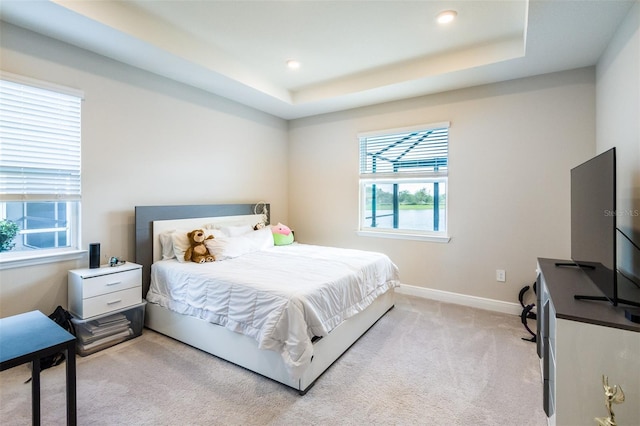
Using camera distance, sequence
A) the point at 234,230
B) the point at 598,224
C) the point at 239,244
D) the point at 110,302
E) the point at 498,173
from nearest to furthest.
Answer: the point at 598,224, the point at 110,302, the point at 239,244, the point at 498,173, the point at 234,230

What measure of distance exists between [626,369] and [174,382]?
2.48 metres

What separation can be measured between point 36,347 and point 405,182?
12.4ft

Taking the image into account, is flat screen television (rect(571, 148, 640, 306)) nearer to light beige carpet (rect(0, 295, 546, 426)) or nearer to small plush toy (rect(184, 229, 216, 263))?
light beige carpet (rect(0, 295, 546, 426))

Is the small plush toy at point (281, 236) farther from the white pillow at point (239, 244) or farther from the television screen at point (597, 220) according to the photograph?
the television screen at point (597, 220)

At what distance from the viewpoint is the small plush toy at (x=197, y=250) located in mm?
2938

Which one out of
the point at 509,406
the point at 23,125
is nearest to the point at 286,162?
the point at 23,125

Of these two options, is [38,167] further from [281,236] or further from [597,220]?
[597,220]

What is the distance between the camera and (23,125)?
2381 millimetres

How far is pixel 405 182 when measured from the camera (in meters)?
4.04

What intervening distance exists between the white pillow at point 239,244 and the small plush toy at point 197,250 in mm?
50

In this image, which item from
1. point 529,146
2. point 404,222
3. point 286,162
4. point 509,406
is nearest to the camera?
point 509,406

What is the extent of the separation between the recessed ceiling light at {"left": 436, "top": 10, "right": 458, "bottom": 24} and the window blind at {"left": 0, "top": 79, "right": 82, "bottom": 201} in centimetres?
316

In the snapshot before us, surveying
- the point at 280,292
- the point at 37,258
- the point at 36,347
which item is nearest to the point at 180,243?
the point at 37,258

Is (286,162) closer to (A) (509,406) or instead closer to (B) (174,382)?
(B) (174,382)
